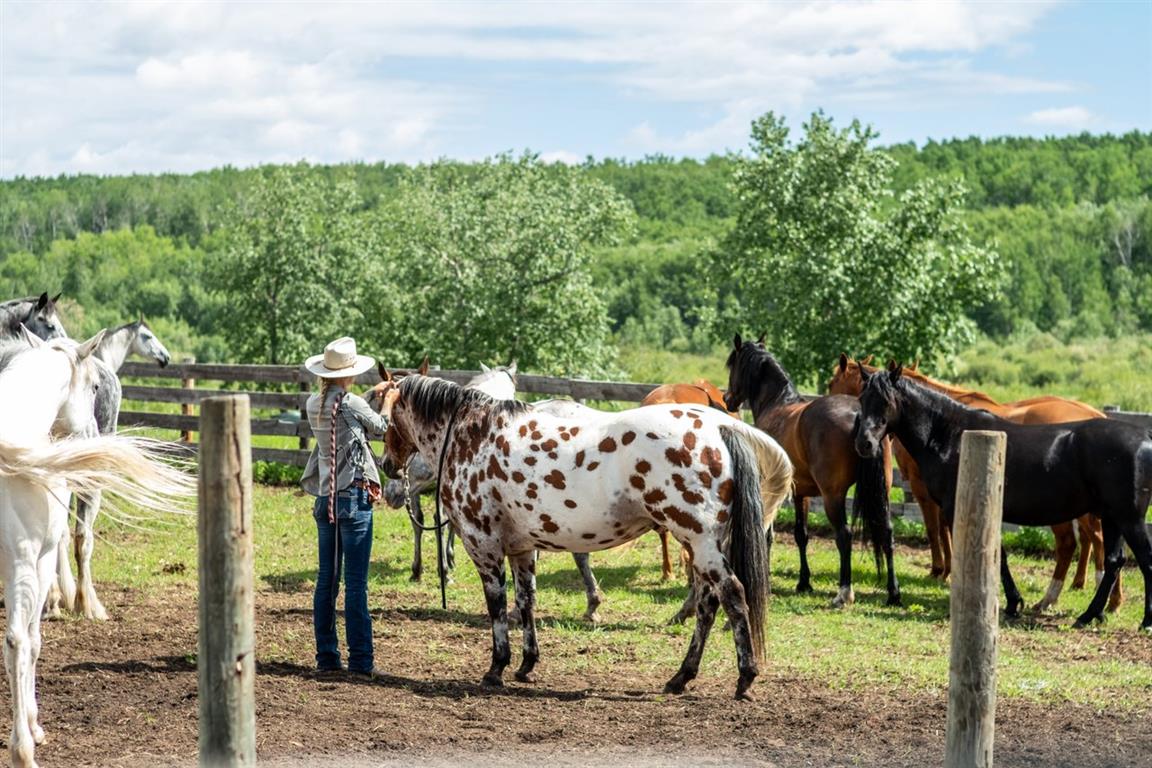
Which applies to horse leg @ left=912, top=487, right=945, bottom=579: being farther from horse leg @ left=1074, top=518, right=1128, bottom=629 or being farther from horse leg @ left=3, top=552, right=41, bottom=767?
horse leg @ left=3, top=552, right=41, bottom=767

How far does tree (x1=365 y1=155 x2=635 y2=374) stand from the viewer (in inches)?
1127

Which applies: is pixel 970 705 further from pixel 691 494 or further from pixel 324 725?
pixel 324 725

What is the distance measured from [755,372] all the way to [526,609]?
16.3 ft

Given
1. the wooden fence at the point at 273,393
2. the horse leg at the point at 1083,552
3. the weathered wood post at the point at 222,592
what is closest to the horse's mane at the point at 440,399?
the weathered wood post at the point at 222,592

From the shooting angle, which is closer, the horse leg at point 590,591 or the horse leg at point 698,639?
the horse leg at point 698,639

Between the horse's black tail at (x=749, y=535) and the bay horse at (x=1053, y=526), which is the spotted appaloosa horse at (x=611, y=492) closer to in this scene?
the horse's black tail at (x=749, y=535)

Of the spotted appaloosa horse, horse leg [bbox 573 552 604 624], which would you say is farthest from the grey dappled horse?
the spotted appaloosa horse

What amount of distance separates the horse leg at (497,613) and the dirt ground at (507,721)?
7.1 inches

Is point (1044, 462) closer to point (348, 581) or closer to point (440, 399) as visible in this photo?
point (440, 399)

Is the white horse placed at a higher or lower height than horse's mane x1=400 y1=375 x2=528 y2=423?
lower

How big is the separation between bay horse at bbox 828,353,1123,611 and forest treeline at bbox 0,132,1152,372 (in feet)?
36.1

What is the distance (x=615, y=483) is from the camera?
6707mm

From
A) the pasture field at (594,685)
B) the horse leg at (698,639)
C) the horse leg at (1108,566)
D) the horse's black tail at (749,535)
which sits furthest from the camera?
the horse leg at (1108,566)

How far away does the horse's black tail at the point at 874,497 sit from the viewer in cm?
969
